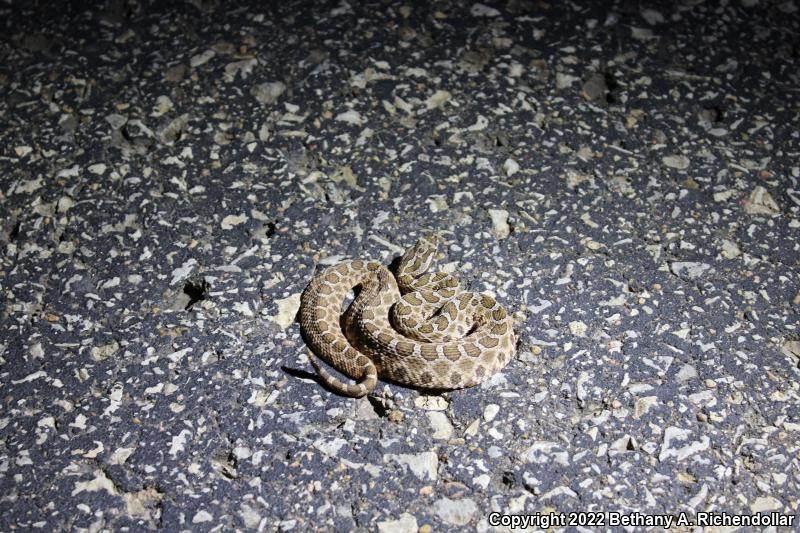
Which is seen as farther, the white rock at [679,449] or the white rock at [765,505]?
the white rock at [679,449]

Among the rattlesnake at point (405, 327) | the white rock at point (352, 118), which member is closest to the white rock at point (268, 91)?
the white rock at point (352, 118)

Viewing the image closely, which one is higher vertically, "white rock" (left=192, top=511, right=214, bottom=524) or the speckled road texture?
the speckled road texture

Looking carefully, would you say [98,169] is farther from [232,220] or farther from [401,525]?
[401,525]

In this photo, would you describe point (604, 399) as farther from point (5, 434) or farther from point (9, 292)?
point (9, 292)

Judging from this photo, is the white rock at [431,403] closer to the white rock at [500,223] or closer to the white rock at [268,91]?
the white rock at [500,223]

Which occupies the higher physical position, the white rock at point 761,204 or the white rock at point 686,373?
the white rock at point 761,204

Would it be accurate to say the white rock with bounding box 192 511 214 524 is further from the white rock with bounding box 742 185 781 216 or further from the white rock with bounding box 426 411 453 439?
the white rock with bounding box 742 185 781 216

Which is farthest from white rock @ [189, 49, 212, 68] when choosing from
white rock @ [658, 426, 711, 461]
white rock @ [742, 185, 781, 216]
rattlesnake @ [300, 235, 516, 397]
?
white rock @ [658, 426, 711, 461]
